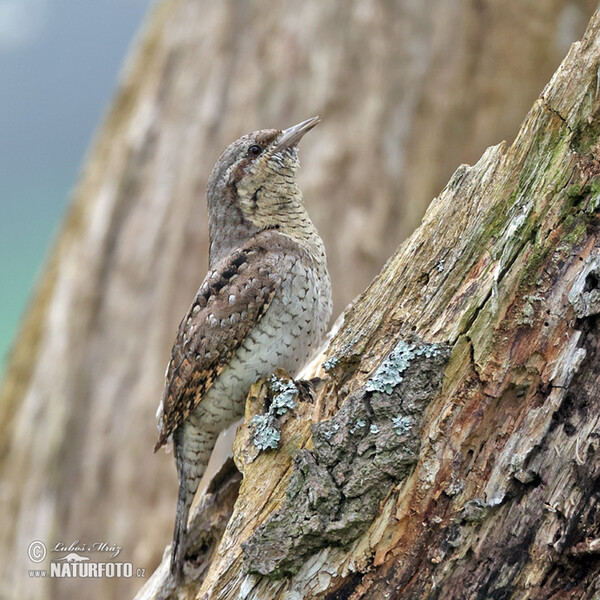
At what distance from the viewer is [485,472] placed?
7.32 feet

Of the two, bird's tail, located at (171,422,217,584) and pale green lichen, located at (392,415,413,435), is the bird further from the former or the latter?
pale green lichen, located at (392,415,413,435)

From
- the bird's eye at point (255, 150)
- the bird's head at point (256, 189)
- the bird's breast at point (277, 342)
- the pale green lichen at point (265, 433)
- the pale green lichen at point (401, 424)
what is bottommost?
the pale green lichen at point (401, 424)

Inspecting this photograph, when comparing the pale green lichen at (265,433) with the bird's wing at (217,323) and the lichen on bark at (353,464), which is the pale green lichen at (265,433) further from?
the bird's wing at (217,323)

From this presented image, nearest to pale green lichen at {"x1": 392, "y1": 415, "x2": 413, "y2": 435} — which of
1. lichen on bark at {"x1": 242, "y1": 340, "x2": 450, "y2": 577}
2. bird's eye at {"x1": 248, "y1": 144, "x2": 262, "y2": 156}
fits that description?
lichen on bark at {"x1": 242, "y1": 340, "x2": 450, "y2": 577}

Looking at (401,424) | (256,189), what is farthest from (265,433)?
(256,189)

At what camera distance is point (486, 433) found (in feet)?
7.43

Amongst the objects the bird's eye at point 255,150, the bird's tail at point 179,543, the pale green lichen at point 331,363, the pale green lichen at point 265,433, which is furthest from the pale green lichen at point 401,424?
the bird's eye at point 255,150

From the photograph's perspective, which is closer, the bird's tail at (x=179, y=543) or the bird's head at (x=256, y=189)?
the bird's tail at (x=179, y=543)

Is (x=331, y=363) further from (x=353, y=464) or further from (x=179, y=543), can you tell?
(x=179, y=543)

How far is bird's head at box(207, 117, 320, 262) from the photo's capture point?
3646 mm

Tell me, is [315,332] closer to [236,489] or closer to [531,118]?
[236,489]

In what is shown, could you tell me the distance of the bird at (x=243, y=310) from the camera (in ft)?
10.7

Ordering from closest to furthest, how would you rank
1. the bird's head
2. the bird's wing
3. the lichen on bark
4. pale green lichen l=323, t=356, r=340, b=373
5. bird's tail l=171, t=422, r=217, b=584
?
the lichen on bark, pale green lichen l=323, t=356, r=340, b=373, the bird's wing, bird's tail l=171, t=422, r=217, b=584, the bird's head

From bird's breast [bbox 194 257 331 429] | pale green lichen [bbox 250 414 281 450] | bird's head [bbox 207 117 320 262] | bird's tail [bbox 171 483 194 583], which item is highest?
bird's head [bbox 207 117 320 262]
